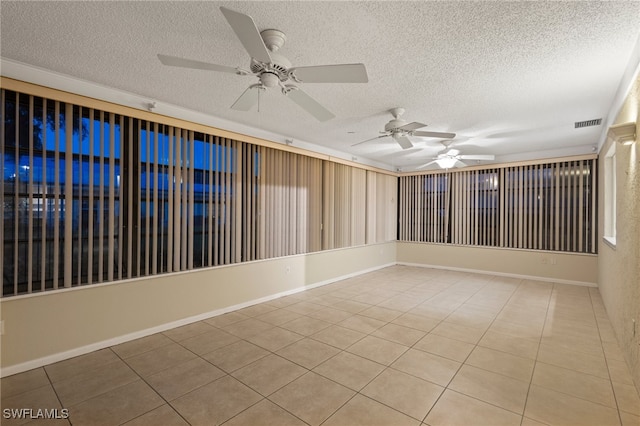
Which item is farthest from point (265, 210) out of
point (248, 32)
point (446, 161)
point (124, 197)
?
point (446, 161)

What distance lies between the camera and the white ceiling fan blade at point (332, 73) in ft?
6.56

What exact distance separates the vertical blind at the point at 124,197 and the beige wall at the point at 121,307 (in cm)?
13

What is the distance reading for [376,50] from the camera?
242cm

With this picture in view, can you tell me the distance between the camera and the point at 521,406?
2.19 m

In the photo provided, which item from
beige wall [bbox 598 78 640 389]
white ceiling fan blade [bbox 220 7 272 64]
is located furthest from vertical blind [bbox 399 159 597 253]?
white ceiling fan blade [bbox 220 7 272 64]

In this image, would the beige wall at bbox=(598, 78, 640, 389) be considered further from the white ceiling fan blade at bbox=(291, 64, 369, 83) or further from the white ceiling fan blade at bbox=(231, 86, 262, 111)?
the white ceiling fan blade at bbox=(231, 86, 262, 111)

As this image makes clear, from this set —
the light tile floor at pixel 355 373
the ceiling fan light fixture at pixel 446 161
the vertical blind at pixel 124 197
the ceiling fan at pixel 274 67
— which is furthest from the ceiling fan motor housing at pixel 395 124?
the light tile floor at pixel 355 373

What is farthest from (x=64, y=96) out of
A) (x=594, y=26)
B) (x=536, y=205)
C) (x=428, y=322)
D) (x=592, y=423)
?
(x=536, y=205)

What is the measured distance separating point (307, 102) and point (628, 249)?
3.21 meters

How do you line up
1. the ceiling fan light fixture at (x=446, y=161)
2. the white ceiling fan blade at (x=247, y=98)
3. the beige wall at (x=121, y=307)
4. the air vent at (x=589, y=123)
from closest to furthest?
the white ceiling fan blade at (x=247, y=98)
the beige wall at (x=121, y=307)
the air vent at (x=589, y=123)
the ceiling fan light fixture at (x=446, y=161)

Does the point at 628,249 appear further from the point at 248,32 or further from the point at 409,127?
the point at 248,32

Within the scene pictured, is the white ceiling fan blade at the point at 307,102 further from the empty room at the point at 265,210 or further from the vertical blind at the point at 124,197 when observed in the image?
the vertical blind at the point at 124,197

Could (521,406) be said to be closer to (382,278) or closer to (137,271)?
(137,271)

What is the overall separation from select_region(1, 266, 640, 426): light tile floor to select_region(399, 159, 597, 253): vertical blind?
225 cm
